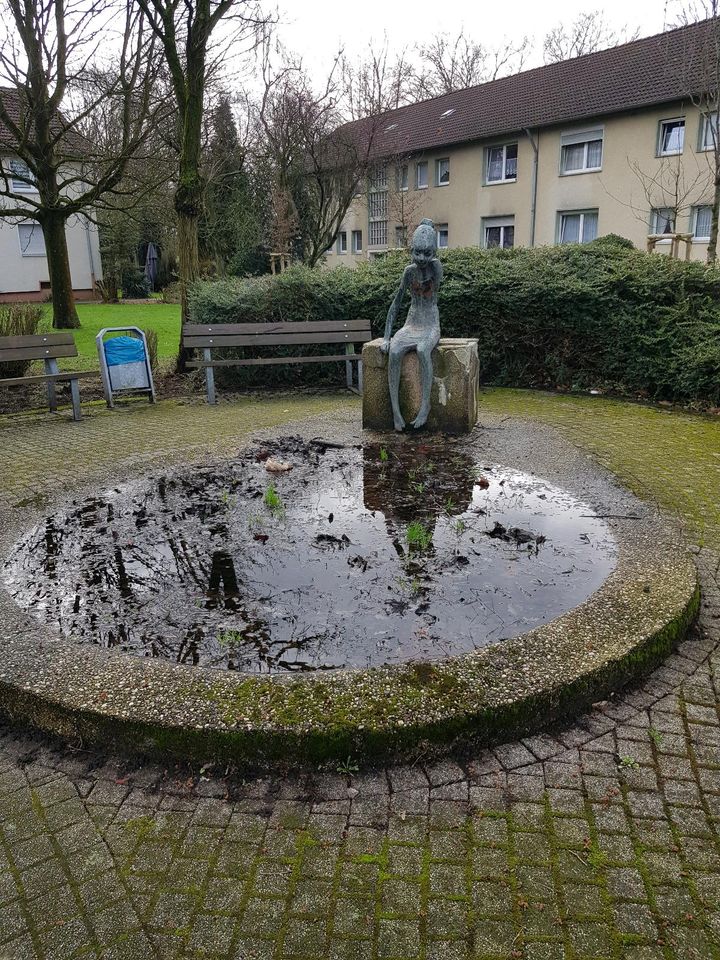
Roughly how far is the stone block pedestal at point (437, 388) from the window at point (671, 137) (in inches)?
862

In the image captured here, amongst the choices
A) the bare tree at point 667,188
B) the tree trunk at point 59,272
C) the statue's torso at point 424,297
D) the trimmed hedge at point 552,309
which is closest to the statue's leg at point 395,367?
the statue's torso at point 424,297

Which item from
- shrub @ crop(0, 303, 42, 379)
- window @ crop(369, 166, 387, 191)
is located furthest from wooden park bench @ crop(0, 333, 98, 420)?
window @ crop(369, 166, 387, 191)

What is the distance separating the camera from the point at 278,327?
1120cm

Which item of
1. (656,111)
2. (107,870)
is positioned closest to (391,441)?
(107,870)

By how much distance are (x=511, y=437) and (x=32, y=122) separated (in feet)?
51.0

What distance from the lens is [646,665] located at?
3451 mm

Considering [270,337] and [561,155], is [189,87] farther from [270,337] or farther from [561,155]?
[561,155]

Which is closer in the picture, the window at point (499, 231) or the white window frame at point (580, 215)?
the white window frame at point (580, 215)

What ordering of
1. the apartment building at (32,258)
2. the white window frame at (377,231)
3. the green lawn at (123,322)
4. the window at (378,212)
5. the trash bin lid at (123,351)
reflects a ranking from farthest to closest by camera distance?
the white window frame at (377,231) < the window at (378,212) < the apartment building at (32,258) < the green lawn at (123,322) < the trash bin lid at (123,351)

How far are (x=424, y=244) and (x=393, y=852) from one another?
19.8 ft

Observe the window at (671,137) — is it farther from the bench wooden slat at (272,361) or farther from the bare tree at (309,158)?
the bench wooden slat at (272,361)

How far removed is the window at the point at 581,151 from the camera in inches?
1099

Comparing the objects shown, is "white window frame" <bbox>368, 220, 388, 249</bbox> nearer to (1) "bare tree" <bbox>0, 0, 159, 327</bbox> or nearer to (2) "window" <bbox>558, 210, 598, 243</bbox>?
(2) "window" <bbox>558, 210, 598, 243</bbox>

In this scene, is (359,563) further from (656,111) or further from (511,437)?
(656,111)
